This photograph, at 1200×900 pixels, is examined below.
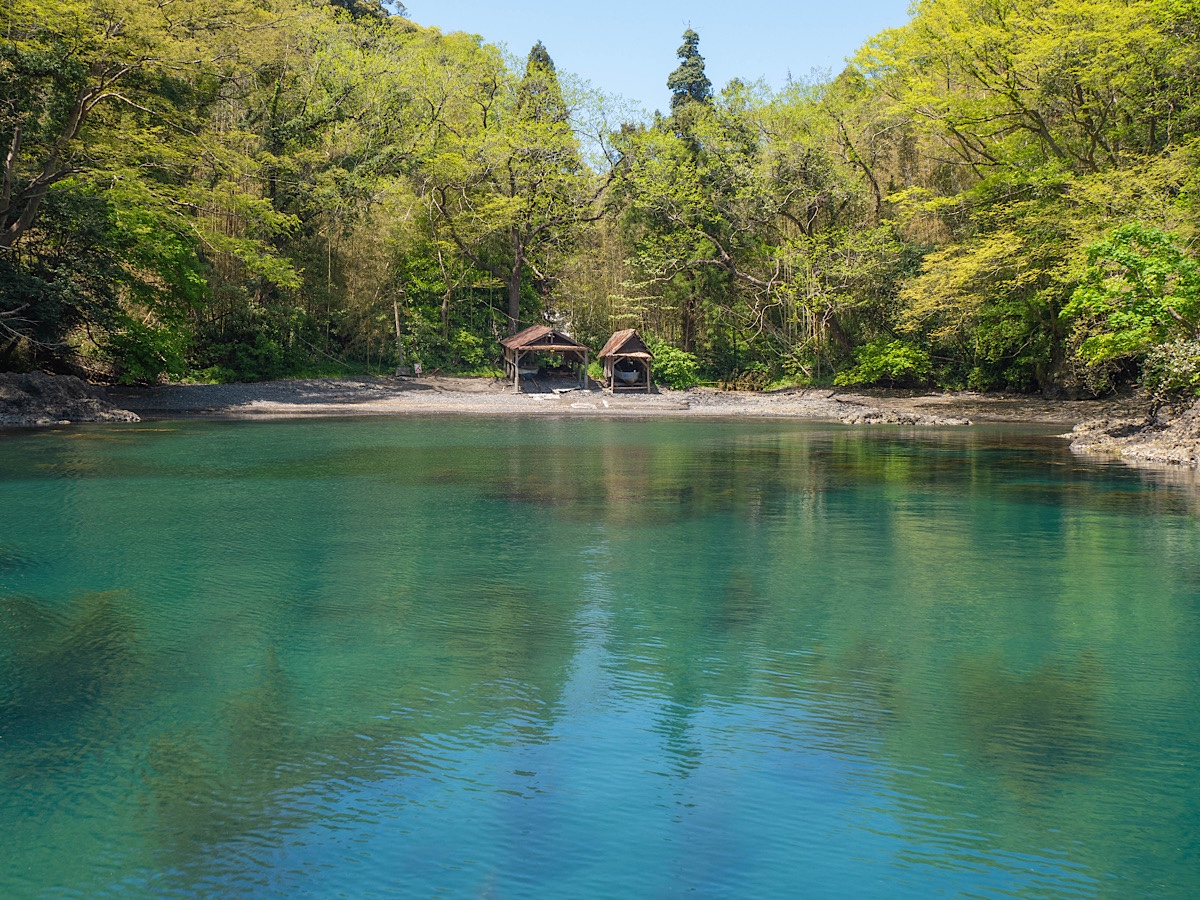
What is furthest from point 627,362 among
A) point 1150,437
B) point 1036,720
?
point 1036,720

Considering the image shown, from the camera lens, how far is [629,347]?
41.7m

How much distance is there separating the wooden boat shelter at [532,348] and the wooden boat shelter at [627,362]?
3.35 ft

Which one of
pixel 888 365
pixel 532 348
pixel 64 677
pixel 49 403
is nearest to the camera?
pixel 64 677

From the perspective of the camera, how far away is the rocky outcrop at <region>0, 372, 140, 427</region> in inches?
1087

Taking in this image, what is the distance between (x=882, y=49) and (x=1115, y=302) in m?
18.7

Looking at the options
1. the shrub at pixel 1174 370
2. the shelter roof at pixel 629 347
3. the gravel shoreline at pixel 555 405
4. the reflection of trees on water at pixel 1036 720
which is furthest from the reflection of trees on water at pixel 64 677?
the shelter roof at pixel 629 347

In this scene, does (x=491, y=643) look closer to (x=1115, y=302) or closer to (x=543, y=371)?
(x=1115, y=302)

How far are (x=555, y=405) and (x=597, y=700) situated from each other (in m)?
32.7

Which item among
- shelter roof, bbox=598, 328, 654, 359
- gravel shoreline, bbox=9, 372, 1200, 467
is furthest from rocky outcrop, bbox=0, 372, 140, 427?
shelter roof, bbox=598, 328, 654, 359

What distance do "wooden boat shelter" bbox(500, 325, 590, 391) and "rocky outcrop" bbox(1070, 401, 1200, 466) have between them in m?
21.7

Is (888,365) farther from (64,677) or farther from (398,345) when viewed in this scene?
(64,677)

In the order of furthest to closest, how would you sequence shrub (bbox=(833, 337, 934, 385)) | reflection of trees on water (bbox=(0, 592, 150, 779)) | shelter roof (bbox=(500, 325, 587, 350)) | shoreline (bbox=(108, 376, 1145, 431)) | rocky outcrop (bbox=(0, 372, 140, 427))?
1. shelter roof (bbox=(500, 325, 587, 350))
2. shrub (bbox=(833, 337, 934, 385))
3. shoreline (bbox=(108, 376, 1145, 431))
4. rocky outcrop (bbox=(0, 372, 140, 427))
5. reflection of trees on water (bbox=(0, 592, 150, 779))

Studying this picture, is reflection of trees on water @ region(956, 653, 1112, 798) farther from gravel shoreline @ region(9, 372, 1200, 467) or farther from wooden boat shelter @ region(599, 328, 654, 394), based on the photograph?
wooden boat shelter @ region(599, 328, 654, 394)

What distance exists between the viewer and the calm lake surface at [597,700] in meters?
4.55
